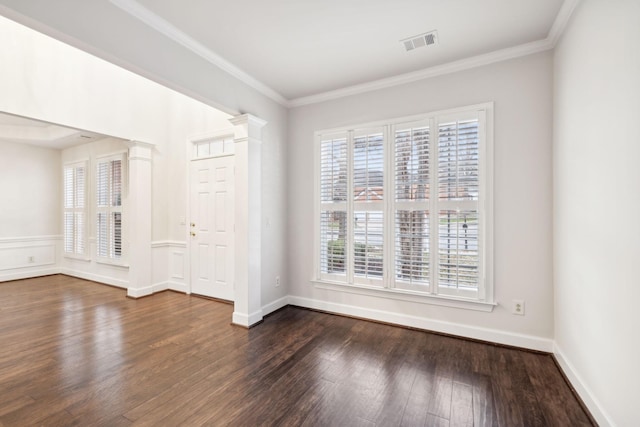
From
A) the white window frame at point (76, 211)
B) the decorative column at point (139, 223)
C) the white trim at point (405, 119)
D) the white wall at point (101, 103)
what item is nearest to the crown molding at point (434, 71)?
the white trim at point (405, 119)

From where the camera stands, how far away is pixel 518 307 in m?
2.71

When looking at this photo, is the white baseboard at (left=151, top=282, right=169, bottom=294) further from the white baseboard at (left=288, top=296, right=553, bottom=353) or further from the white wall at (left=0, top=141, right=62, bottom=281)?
the white wall at (left=0, top=141, right=62, bottom=281)

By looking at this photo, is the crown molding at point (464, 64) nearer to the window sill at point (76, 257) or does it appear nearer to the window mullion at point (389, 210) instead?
the window mullion at point (389, 210)

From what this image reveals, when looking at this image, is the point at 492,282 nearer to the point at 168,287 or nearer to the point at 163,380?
the point at 163,380

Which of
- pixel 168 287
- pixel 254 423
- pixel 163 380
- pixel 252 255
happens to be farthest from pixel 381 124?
pixel 168 287

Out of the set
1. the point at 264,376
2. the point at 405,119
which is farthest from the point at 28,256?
the point at 405,119

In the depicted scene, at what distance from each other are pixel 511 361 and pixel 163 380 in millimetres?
2921

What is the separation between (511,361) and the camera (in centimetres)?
246

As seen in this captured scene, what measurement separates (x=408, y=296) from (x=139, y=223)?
13.7 feet

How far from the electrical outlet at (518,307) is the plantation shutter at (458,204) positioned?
36 centimetres

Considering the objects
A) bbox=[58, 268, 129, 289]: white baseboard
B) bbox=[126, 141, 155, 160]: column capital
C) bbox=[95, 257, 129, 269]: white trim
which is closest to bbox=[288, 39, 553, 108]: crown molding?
bbox=[126, 141, 155, 160]: column capital

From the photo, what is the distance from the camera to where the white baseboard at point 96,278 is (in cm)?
503

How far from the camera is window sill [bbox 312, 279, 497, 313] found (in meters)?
2.86

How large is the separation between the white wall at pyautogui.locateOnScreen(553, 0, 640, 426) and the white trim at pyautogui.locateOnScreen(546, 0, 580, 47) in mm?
73
